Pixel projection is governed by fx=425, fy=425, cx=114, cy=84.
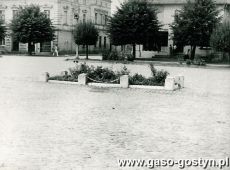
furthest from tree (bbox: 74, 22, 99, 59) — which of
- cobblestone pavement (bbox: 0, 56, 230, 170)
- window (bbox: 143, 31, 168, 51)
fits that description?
cobblestone pavement (bbox: 0, 56, 230, 170)

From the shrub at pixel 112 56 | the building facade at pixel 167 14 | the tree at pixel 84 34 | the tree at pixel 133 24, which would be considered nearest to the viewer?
the shrub at pixel 112 56

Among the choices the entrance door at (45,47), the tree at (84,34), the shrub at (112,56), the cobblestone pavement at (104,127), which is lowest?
the cobblestone pavement at (104,127)

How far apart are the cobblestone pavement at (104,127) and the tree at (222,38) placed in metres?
17.3

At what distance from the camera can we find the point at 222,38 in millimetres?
31281

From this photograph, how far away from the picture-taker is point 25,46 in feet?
170

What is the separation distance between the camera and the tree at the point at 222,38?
102 ft

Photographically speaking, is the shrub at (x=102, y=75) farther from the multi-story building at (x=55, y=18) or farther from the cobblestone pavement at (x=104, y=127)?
the multi-story building at (x=55, y=18)

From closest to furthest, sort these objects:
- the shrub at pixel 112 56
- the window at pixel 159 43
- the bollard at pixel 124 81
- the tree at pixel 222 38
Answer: the bollard at pixel 124 81 < the tree at pixel 222 38 < the shrub at pixel 112 56 < the window at pixel 159 43

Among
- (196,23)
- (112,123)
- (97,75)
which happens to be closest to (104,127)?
(112,123)

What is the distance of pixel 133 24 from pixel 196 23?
5.27m

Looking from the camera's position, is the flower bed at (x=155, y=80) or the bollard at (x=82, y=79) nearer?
the flower bed at (x=155, y=80)

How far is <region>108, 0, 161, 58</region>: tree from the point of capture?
3609cm

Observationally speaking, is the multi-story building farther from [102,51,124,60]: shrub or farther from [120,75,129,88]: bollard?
[120,75,129,88]: bollard

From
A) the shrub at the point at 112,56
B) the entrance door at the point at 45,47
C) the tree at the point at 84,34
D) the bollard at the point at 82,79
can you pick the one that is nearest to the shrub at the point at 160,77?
the bollard at the point at 82,79
